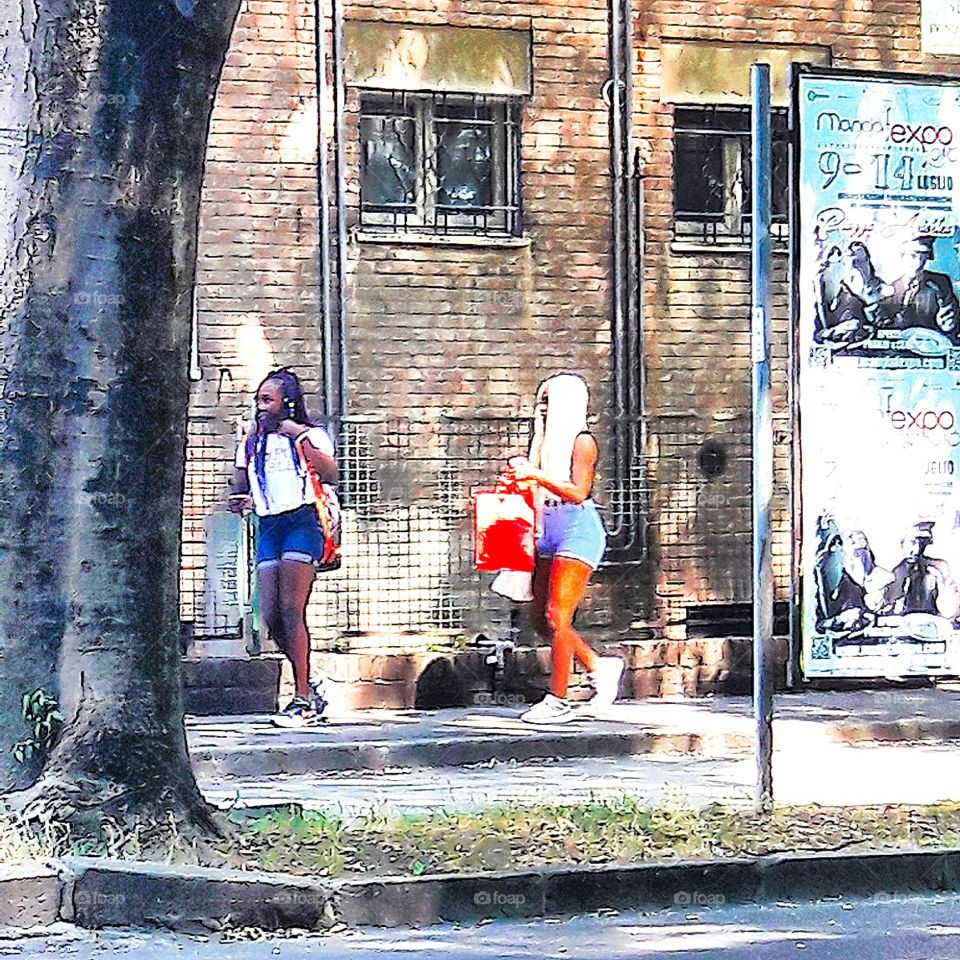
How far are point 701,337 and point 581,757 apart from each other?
18.6 ft

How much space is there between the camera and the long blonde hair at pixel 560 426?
45.5 feet

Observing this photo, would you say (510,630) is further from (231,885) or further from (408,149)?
(231,885)

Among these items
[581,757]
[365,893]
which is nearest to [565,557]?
[581,757]

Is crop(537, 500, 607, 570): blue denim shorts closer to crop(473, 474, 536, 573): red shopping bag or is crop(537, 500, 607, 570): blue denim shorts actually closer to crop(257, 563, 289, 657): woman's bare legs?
crop(473, 474, 536, 573): red shopping bag

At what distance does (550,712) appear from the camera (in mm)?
13469

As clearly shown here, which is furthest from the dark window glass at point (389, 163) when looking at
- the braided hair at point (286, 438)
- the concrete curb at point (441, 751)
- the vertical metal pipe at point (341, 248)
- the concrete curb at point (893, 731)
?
the concrete curb at point (893, 731)

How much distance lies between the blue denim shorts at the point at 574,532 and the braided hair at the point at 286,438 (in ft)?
5.10

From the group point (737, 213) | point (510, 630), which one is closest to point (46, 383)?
point (510, 630)

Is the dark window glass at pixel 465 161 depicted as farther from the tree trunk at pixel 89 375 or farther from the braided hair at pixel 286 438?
the tree trunk at pixel 89 375

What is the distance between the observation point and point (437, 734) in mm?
12969

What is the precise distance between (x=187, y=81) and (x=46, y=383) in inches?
50.5

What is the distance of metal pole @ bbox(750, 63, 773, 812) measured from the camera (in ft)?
28.6

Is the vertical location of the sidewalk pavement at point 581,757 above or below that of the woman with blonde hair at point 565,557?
below

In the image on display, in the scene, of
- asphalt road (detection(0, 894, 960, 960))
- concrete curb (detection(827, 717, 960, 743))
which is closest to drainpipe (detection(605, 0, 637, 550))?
concrete curb (detection(827, 717, 960, 743))
